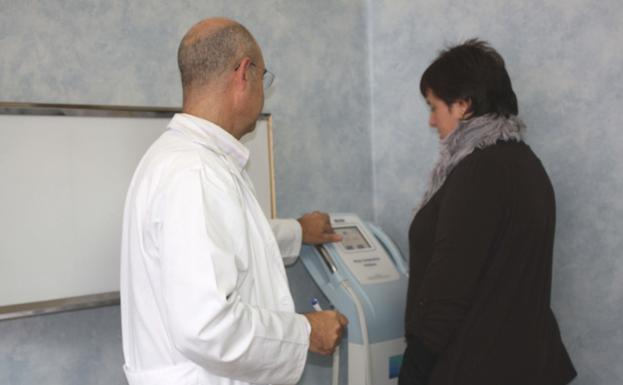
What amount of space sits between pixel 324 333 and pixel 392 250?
4.06 feet

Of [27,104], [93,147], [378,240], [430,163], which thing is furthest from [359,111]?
[27,104]

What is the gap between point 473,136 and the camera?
1765mm

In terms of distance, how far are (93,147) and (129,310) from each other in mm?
830

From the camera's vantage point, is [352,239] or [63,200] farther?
[352,239]

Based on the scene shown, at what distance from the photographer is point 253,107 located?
4.98 feet

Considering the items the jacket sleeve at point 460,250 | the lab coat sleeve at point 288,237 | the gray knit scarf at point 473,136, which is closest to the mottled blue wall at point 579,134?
the gray knit scarf at point 473,136

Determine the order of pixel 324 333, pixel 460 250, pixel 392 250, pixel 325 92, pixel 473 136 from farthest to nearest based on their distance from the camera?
pixel 325 92 < pixel 392 250 < pixel 473 136 < pixel 460 250 < pixel 324 333

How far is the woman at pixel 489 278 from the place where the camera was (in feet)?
5.23

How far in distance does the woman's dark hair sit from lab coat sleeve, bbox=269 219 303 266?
0.73m

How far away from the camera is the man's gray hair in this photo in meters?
1.45

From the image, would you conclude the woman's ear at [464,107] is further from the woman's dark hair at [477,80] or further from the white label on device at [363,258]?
the white label on device at [363,258]

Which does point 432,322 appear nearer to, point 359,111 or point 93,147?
point 93,147

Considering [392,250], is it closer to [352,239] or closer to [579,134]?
[352,239]

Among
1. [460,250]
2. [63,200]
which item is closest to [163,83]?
[63,200]
